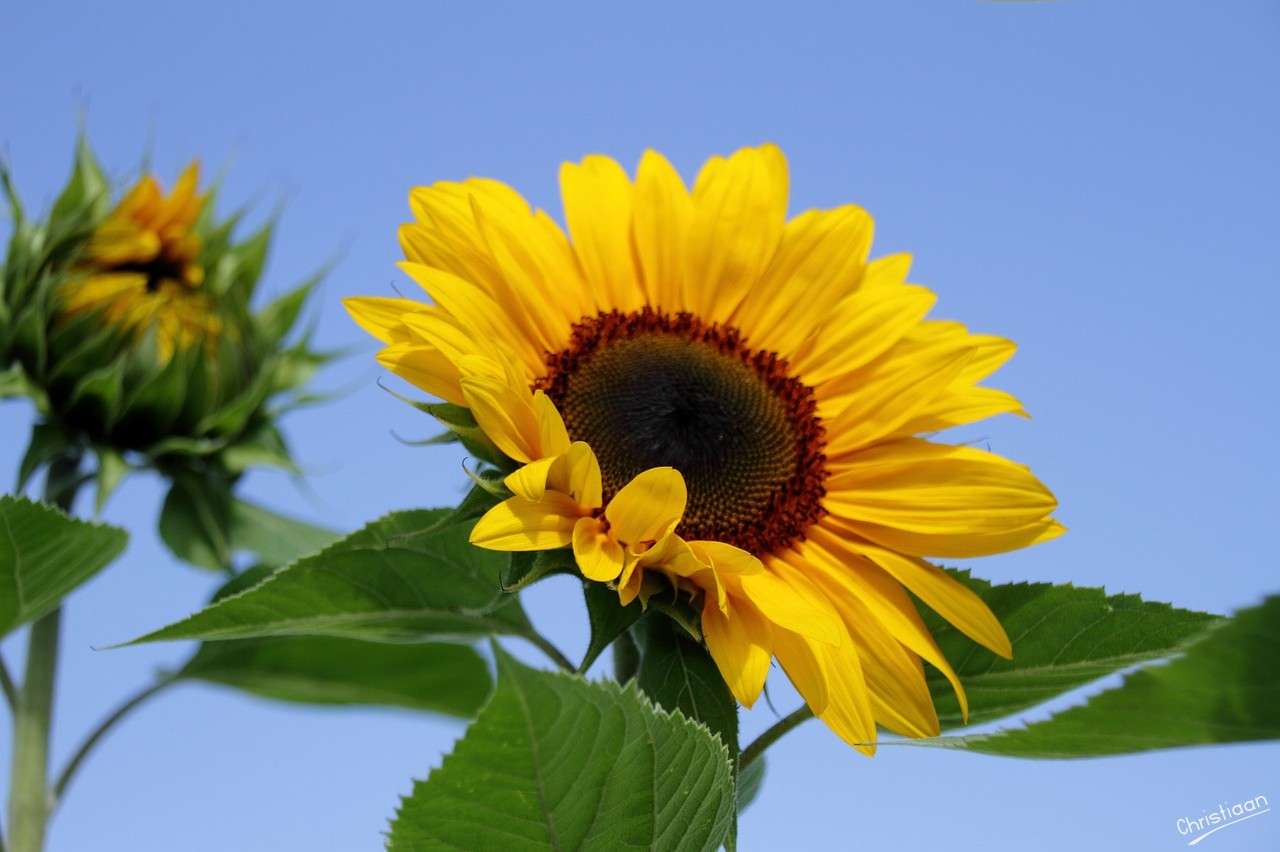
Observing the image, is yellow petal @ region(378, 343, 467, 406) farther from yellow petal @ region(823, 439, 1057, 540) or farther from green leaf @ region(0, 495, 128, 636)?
green leaf @ region(0, 495, 128, 636)

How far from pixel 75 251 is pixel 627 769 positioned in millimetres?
2039

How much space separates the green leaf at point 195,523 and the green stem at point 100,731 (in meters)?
0.32

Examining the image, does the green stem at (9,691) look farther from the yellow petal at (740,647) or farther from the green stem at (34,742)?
the yellow petal at (740,647)

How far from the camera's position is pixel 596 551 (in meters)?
1.29

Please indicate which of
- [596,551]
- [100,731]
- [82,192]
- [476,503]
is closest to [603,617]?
[596,551]

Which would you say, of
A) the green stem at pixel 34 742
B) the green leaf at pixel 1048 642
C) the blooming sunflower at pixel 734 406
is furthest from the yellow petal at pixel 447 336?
the green stem at pixel 34 742

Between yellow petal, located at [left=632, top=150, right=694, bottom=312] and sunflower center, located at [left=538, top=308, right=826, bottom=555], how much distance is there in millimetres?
64

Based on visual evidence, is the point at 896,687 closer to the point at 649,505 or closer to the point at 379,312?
the point at 649,505

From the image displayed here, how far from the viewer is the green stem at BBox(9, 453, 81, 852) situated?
7.97ft

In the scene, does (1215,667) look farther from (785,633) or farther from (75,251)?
(75,251)

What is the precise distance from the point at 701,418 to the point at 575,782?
579 millimetres

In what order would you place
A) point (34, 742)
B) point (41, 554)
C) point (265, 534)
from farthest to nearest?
1. point (265, 534)
2. point (34, 742)
3. point (41, 554)

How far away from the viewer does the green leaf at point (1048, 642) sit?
4.42 feet

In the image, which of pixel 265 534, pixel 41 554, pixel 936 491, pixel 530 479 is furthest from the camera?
pixel 265 534
